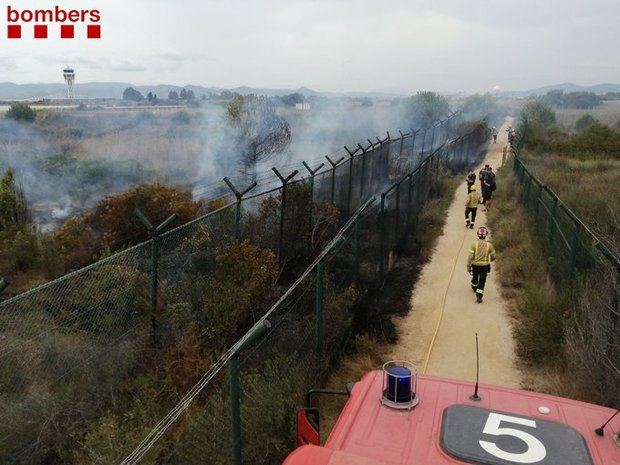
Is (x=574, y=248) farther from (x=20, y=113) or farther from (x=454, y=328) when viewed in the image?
(x=20, y=113)

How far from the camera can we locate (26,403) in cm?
456

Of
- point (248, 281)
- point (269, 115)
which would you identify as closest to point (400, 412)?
point (248, 281)

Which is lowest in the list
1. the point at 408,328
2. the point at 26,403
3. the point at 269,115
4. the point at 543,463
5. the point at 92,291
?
the point at 408,328

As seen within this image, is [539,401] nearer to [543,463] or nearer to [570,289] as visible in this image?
[543,463]

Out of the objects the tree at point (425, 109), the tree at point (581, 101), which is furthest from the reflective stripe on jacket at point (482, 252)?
the tree at point (581, 101)

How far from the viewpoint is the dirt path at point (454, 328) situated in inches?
273

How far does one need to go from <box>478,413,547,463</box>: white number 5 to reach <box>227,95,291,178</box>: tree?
18462mm

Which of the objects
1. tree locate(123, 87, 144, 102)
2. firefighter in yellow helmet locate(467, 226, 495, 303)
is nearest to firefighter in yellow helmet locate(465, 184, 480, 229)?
firefighter in yellow helmet locate(467, 226, 495, 303)

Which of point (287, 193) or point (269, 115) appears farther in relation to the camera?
point (269, 115)

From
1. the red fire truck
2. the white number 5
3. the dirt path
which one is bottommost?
the dirt path

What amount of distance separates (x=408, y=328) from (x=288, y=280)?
2.26 m

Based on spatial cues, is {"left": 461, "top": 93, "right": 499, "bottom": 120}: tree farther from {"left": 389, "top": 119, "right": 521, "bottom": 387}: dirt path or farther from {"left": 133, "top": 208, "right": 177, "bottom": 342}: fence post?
{"left": 133, "top": 208, "right": 177, "bottom": 342}: fence post

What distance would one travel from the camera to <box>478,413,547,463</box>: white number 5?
2.38 meters

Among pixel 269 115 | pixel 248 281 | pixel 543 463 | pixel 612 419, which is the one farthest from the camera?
pixel 269 115
